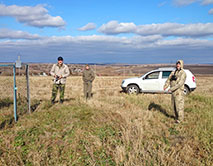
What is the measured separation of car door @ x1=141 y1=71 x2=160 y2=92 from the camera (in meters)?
10.6

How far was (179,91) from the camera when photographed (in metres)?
5.55

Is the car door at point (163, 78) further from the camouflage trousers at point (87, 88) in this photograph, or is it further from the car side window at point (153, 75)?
the camouflage trousers at point (87, 88)

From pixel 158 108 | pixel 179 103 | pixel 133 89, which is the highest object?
pixel 179 103

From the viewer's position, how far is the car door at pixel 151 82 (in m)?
10.6

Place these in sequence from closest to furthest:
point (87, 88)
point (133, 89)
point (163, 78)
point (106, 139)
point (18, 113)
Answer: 1. point (106, 139)
2. point (18, 113)
3. point (87, 88)
4. point (163, 78)
5. point (133, 89)

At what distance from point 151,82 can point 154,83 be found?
0.18 metres

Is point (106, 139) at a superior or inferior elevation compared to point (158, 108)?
inferior

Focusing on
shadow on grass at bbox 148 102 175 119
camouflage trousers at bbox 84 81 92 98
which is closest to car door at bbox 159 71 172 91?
shadow on grass at bbox 148 102 175 119

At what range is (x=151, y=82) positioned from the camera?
1065cm

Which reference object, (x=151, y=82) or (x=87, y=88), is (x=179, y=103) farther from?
(x=151, y=82)

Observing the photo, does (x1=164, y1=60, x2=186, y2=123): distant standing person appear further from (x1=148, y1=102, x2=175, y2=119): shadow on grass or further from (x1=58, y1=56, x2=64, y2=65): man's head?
(x1=58, y1=56, x2=64, y2=65): man's head

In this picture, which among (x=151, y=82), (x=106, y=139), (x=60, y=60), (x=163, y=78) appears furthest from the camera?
(x=151, y=82)

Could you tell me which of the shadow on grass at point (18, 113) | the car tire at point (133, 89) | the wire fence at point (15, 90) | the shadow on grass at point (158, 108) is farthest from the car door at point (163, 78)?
the wire fence at point (15, 90)

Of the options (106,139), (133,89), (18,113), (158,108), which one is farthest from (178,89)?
(133,89)
